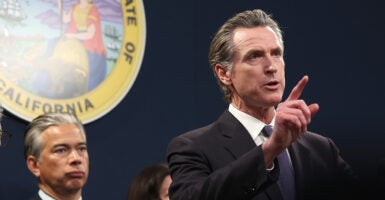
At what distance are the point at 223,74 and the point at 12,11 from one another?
1.59 m

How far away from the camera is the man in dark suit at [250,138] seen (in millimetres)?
1154

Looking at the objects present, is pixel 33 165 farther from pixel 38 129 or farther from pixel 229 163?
pixel 229 163

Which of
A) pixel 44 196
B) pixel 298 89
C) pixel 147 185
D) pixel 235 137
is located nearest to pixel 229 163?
pixel 235 137

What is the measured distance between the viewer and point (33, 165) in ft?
8.91

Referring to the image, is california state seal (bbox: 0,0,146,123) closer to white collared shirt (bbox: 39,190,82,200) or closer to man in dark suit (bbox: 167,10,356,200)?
white collared shirt (bbox: 39,190,82,200)

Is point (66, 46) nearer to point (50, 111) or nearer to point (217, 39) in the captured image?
point (50, 111)

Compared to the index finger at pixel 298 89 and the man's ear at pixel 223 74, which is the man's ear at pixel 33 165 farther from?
the index finger at pixel 298 89

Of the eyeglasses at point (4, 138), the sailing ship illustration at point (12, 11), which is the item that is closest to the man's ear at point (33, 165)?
the eyeglasses at point (4, 138)

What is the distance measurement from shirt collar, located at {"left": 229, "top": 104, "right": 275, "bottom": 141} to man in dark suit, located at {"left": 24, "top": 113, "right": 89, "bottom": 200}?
128 cm

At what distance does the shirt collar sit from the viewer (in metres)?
1.51

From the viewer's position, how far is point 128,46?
3.30 meters

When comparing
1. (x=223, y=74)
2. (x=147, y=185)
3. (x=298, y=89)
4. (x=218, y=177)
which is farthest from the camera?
(x=147, y=185)

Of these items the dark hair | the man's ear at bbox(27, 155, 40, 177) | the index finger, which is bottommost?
the dark hair

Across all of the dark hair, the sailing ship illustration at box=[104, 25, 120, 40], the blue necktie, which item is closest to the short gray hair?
the dark hair
